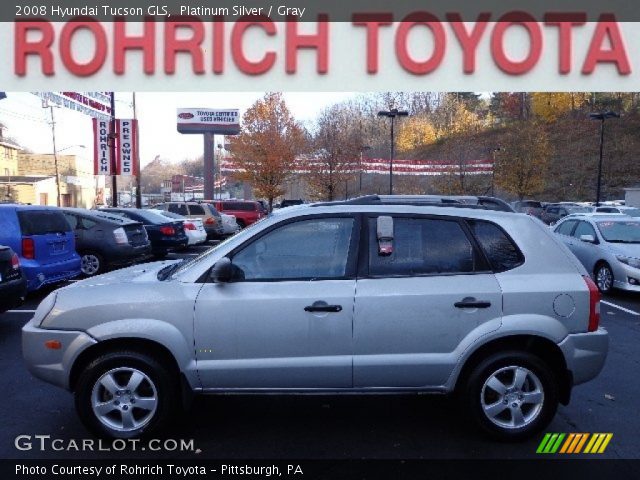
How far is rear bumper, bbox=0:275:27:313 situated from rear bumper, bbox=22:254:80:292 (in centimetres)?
132

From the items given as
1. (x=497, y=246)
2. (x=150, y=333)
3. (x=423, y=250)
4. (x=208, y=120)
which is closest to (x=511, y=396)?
(x=497, y=246)

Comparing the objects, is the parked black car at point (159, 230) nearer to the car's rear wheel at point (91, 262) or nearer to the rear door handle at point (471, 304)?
the car's rear wheel at point (91, 262)

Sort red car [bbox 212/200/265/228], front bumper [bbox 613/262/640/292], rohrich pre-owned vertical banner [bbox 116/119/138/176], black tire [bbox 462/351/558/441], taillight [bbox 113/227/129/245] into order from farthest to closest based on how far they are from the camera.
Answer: red car [bbox 212/200/265/228] → rohrich pre-owned vertical banner [bbox 116/119/138/176] → taillight [bbox 113/227/129/245] → front bumper [bbox 613/262/640/292] → black tire [bbox 462/351/558/441]

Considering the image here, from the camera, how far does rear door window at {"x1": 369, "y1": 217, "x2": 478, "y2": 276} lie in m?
3.77

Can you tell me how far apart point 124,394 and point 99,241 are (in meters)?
8.14

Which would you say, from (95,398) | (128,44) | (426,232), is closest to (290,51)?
(128,44)

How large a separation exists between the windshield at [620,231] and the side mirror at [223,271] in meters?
8.81

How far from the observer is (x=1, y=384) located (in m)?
4.86

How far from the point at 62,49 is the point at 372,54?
25.2 ft

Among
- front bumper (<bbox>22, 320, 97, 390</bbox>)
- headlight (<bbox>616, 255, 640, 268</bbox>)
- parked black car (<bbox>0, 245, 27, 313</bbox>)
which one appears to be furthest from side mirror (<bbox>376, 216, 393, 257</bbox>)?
headlight (<bbox>616, 255, 640, 268</bbox>)

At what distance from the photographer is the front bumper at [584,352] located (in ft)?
12.2

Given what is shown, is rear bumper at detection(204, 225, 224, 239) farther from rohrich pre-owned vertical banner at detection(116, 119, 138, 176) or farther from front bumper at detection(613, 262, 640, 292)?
front bumper at detection(613, 262, 640, 292)

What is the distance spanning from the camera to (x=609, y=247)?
970 cm

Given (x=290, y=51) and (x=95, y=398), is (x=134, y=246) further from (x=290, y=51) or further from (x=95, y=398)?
(x=95, y=398)
